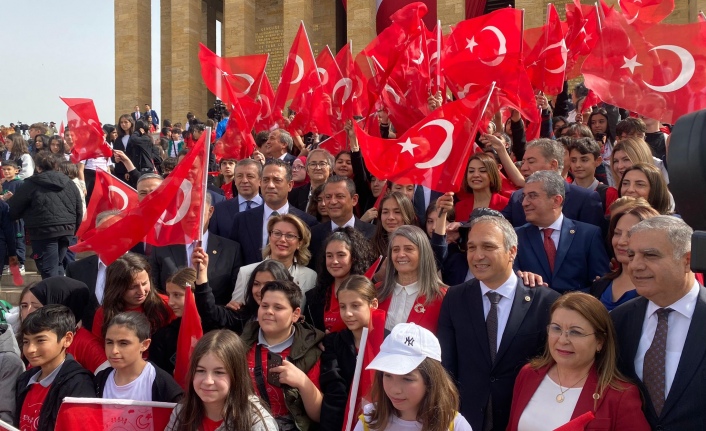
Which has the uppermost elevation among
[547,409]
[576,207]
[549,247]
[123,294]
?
[576,207]

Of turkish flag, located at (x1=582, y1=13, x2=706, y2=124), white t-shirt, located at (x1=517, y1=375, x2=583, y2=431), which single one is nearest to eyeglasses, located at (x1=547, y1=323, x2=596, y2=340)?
white t-shirt, located at (x1=517, y1=375, x2=583, y2=431)

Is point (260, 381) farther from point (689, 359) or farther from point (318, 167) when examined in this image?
point (318, 167)

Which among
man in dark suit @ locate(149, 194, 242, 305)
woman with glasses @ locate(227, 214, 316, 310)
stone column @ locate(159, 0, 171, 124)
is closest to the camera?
woman with glasses @ locate(227, 214, 316, 310)

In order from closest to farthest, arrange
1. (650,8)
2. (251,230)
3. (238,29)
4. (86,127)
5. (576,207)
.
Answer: (576,207) < (251,230) < (650,8) < (86,127) < (238,29)

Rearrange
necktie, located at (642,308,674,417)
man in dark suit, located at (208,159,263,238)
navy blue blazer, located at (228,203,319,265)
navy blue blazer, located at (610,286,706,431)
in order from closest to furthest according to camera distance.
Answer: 1. navy blue blazer, located at (610,286,706,431)
2. necktie, located at (642,308,674,417)
3. navy blue blazer, located at (228,203,319,265)
4. man in dark suit, located at (208,159,263,238)

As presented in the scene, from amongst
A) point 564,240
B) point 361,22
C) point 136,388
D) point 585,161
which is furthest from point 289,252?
point 361,22

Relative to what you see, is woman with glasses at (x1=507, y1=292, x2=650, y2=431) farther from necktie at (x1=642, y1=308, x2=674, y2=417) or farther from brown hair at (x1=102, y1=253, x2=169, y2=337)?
brown hair at (x1=102, y1=253, x2=169, y2=337)

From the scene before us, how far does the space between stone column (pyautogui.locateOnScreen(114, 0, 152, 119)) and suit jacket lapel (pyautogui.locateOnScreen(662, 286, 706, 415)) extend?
2726 centimetres

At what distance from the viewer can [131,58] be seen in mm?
28828

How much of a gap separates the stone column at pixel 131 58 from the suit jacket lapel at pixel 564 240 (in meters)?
25.5

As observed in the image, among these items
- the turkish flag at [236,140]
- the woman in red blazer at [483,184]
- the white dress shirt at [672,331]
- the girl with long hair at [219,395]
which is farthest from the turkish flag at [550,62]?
the girl with long hair at [219,395]

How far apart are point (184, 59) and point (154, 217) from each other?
77.6ft

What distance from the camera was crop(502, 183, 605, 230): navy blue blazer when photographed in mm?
6008

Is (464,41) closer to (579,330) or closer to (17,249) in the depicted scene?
(579,330)
